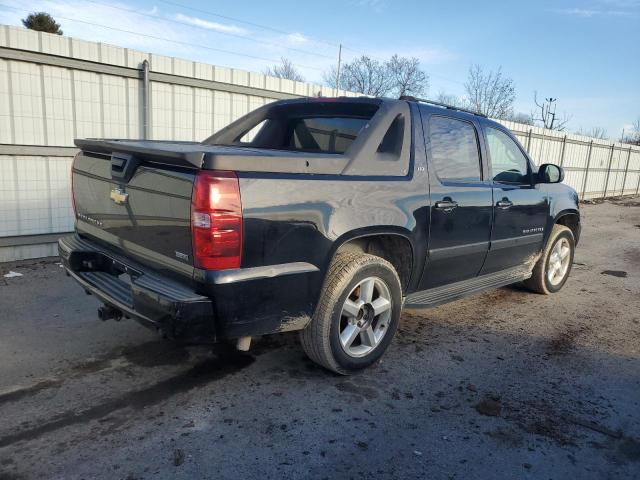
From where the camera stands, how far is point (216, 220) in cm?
247

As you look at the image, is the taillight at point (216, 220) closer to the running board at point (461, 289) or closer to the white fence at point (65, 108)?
the running board at point (461, 289)

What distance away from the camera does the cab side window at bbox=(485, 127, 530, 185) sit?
4455 millimetres

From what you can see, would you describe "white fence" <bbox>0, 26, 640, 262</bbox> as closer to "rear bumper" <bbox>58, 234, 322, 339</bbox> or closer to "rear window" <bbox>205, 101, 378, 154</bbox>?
"rear window" <bbox>205, 101, 378, 154</bbox>

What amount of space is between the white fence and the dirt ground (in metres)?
1.90

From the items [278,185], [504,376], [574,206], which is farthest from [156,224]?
[574,206]

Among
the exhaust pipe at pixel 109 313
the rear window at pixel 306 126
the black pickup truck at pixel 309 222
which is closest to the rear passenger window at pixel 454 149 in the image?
the black pickup truck at pixel 309 222

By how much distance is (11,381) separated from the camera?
10.5 ft

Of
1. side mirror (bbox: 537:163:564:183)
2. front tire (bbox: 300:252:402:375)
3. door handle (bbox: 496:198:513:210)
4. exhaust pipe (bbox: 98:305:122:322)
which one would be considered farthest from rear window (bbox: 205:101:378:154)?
side mirror (bbox: 537:163:564:183)

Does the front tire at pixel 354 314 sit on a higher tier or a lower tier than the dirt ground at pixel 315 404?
higher

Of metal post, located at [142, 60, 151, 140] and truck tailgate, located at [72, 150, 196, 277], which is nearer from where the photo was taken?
truck tailgate, located at [72, 150, 196, 277]

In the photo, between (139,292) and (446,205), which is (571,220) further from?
(139,292)

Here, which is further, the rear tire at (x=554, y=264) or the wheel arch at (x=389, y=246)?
the rear tire at (x=554, y=264)

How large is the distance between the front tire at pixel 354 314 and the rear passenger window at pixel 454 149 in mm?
1016

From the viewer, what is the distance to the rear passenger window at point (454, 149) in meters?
3.83
